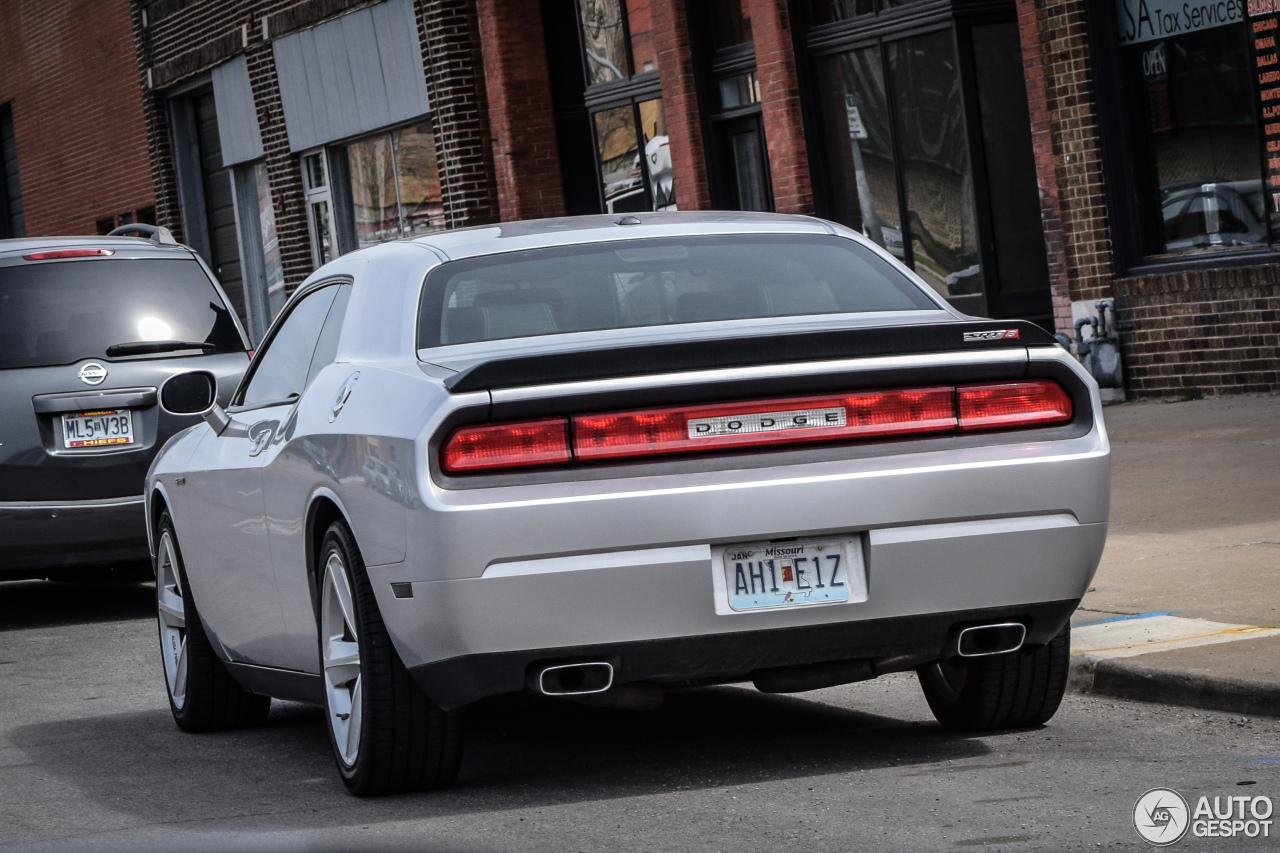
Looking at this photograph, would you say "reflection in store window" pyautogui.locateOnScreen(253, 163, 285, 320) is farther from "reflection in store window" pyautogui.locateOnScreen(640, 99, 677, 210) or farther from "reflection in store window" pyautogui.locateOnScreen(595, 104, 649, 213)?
"reflection in store window" pyautogui.locateOnScreen(640, 99, 677, 210)

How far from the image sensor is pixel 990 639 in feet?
17.5

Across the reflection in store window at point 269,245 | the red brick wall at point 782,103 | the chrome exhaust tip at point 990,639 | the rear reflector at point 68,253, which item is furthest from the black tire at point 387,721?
the reflection in store window at point 269,245

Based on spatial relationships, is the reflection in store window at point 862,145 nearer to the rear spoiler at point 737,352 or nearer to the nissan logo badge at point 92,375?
the nissan logo badge at point 92,375

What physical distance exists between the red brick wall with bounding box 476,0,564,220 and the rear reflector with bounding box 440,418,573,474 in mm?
15509

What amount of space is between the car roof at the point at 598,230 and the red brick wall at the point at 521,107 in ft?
46.1

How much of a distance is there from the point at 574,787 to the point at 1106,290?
32.0 ft

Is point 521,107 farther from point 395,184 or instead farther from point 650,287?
point 650,287

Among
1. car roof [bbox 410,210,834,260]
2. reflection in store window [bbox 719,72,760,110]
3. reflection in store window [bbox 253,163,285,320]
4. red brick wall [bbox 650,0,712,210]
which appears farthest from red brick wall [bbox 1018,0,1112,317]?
reflection in store window [bbox 253,163,285,320]

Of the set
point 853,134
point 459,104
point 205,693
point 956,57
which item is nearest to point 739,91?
point 853,134

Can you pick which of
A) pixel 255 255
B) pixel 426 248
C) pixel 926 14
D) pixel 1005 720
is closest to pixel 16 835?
pixel 426 248

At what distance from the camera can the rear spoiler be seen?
195 inches

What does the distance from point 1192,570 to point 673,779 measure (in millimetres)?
3416

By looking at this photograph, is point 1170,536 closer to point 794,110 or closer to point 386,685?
point 386,685

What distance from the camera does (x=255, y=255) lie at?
27.4 m
